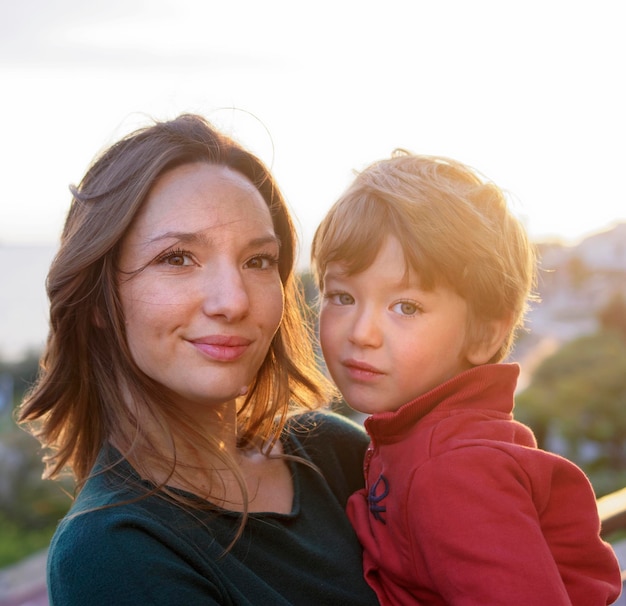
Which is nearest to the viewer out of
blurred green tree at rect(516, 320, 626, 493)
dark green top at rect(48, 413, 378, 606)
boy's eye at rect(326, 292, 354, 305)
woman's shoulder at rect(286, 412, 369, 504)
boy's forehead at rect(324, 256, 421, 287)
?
dark green top at rect(48, 413, 378, 606)

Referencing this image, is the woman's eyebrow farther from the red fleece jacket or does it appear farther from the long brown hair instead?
the red fleece jacket

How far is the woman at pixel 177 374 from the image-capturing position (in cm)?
151

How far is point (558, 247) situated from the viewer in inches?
291

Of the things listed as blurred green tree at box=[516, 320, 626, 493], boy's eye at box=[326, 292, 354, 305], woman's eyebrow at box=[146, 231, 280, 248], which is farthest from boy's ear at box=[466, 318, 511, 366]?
blurred green tree at box=[516, 320, 626, 493]

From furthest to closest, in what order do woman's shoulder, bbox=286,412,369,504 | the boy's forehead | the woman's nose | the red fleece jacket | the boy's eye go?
woman's shoulder, bbox=286,412,369,504 → the boy's eye → the boy's forehead → the woman's nose → the red fleece jacket

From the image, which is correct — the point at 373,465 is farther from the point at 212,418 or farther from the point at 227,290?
the point at 227,290

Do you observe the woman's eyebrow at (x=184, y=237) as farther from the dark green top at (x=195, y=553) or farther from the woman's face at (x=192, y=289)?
the dark green top at (x=195, y=553)

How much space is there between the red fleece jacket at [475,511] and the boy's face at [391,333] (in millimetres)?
77

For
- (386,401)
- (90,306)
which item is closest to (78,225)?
(90,306)

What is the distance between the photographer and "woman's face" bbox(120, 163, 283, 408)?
161 cm

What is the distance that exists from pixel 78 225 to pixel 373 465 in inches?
35.8

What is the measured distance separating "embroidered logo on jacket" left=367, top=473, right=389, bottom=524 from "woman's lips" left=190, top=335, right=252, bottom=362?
46cm

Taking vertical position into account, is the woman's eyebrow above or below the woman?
above

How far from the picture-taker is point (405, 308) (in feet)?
5.81
